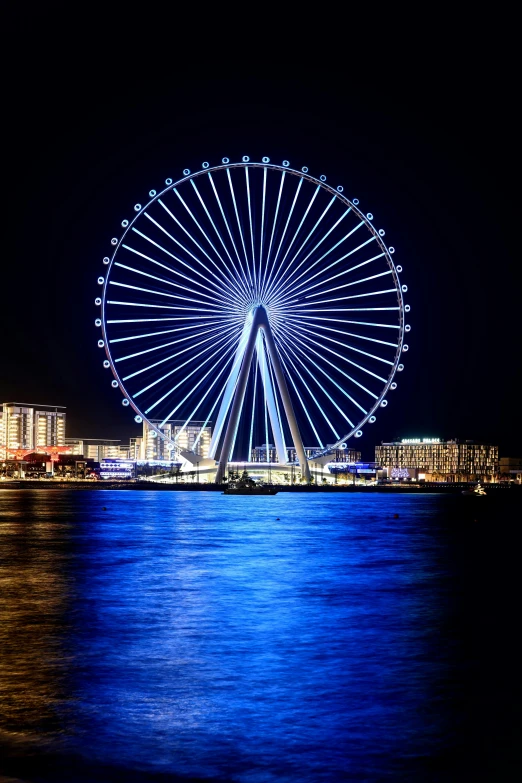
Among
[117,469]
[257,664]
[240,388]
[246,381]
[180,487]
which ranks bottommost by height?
[257,664]

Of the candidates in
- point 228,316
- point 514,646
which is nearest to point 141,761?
point 514,646

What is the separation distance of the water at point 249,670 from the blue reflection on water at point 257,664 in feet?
0.12

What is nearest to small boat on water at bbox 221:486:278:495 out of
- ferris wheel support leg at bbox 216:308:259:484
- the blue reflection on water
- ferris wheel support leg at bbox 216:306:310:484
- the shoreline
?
the shoreline

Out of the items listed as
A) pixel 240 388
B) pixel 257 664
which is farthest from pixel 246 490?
pixel 257 664

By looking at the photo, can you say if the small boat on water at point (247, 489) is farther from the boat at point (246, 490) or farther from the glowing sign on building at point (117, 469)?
the glowing sign on building at point (117, 469)

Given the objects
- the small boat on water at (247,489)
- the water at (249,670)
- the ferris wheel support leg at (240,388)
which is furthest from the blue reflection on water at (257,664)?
the small boat on water at (247,489)

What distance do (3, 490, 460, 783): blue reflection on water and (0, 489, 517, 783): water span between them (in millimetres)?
35

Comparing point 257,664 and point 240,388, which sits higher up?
point 240,388

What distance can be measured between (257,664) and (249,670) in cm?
51

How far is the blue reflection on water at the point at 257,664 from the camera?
9422mm

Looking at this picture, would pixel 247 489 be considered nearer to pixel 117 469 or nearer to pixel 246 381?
pixel 246 381

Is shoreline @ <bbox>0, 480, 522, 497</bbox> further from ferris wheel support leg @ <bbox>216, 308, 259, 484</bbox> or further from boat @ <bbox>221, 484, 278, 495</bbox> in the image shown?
ferris wheel support leg @ <bbox>216, 308, 259, 484</bbox>

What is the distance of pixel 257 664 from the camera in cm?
1397

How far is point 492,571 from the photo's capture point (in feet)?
94.6
